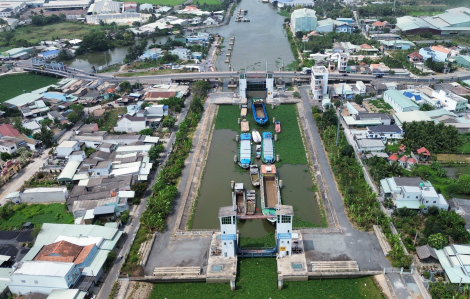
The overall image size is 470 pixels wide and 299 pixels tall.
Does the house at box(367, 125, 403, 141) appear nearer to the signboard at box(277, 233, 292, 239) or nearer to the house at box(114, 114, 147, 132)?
the signboard at box(277, 233, 292, 239)

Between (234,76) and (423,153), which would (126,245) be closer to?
(423,153)

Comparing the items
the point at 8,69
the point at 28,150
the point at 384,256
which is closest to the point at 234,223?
the point at 384,256

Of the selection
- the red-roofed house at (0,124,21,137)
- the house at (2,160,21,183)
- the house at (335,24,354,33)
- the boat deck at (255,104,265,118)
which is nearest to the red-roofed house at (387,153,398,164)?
the boat deck at (255,104,265,118)

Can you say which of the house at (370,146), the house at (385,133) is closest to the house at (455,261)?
the house at (370,146)

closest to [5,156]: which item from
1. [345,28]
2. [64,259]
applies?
[64,259]

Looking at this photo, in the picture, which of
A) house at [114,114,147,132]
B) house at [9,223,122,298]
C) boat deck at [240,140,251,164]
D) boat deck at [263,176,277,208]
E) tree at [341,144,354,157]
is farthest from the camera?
house at [114,114,147,132]

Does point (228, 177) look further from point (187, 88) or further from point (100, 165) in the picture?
point (187, 88)
